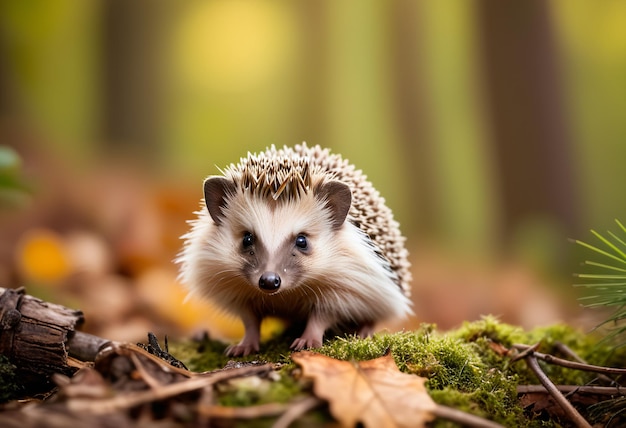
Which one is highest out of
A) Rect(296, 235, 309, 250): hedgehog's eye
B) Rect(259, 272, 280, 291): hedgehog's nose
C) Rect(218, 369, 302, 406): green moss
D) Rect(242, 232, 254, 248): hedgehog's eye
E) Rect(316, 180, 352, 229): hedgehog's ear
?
Rect(316, 180, 352, 229): hedgehog's ear

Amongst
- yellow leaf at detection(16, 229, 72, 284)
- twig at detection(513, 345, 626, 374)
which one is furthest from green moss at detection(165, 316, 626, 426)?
yellow leaf at detection(16, 229, 72, 284)

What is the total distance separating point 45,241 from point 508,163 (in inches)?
242

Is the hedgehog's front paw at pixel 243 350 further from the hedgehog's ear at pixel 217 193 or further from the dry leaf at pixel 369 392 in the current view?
the dry leaf at pixel 369 392

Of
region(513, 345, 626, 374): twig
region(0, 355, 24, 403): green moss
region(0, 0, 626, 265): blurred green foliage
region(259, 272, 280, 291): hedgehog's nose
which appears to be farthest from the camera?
region(0, 0, 626, 265): blurred green foliage

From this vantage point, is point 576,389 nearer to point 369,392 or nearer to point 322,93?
point 369,392

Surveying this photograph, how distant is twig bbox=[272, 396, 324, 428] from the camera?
1498 millimetres

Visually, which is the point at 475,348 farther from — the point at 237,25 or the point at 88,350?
the point at 237,25

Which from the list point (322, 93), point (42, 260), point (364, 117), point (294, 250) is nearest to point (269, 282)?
point (294, 250)

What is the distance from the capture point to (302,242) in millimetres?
2643

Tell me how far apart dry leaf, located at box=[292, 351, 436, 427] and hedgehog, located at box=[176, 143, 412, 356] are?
2.04ft

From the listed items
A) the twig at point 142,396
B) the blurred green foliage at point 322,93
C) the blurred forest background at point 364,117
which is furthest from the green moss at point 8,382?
the blurred green foliage at point 322,93

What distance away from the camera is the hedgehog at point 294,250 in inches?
102

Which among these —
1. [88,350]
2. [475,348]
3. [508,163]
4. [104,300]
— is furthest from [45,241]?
Answer: [508,163]

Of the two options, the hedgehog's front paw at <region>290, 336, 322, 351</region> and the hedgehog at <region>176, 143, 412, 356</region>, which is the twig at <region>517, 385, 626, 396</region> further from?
the hedgehog's front paw at <region>290, 336, 322, 351</region>
